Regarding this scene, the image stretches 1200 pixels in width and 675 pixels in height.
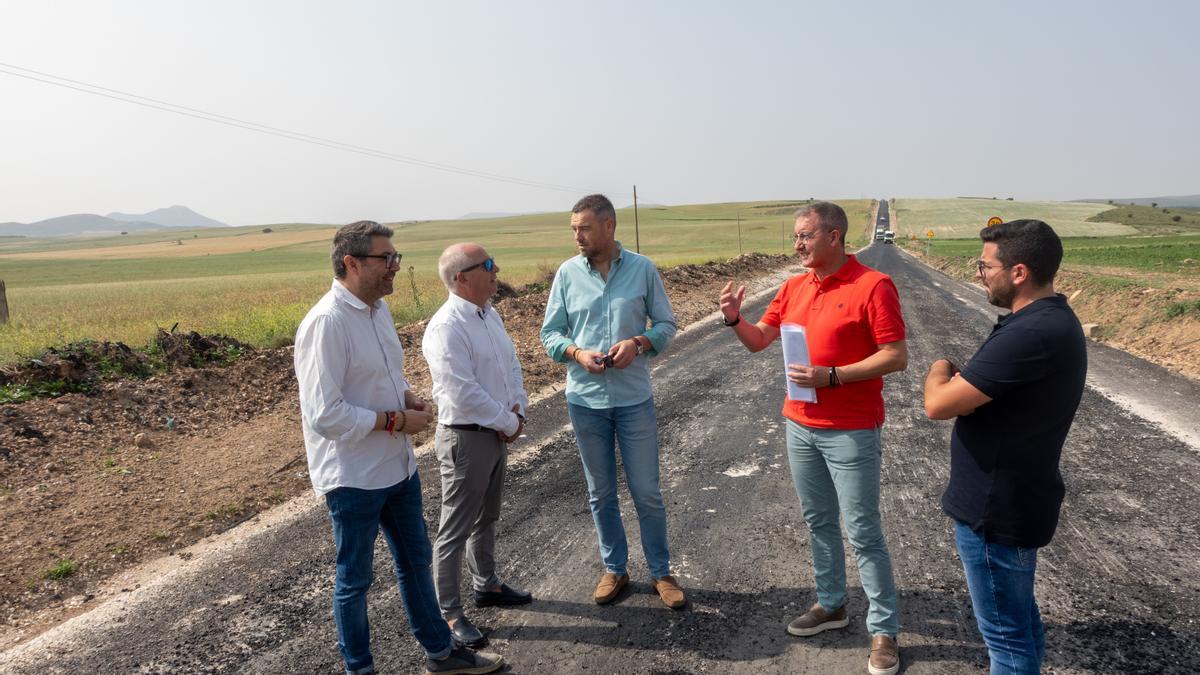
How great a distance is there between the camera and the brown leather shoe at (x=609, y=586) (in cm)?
370

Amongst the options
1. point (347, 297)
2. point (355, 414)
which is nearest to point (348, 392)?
point (355, 414)

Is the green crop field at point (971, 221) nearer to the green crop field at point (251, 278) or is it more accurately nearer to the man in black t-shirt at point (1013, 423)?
the green crop field at point (251, 278)

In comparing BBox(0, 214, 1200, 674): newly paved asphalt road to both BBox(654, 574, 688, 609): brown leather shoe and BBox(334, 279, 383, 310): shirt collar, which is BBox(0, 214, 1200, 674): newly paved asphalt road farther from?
BBox(334, 279, 383, 310): shirt collar

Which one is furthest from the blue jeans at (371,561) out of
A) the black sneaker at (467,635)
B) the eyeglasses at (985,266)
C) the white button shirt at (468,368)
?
the eyeglasses at (985,266)

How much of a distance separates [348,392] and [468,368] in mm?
620

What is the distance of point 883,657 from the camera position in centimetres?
303

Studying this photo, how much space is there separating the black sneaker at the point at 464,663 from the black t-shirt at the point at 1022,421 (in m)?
2.15

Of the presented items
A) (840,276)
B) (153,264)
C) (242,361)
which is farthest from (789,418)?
(153,264)

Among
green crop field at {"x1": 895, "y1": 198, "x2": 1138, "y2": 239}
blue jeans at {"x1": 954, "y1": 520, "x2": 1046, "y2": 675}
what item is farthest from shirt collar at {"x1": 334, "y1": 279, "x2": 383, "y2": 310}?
green crop field at {"x1": 895, "y1": 198, "x2": 1138, "y2": 239}

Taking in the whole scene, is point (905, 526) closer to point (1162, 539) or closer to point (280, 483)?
point (1162, 539)

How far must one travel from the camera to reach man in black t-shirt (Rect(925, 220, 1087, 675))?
2281 mm

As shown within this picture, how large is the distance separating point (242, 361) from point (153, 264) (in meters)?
62.3

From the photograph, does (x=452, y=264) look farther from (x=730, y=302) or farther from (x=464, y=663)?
(x=464, y=663)

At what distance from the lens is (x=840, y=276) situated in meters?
3.23
